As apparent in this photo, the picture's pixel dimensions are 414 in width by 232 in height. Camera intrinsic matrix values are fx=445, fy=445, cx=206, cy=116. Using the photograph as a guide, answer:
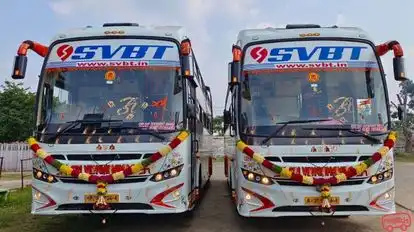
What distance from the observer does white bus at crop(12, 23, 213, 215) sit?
6719 mm

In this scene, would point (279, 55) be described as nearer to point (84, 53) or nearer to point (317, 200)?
point (317, 200)

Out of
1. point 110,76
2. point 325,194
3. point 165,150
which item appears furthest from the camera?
point 110,76

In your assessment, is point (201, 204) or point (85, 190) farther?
point (201, 204)

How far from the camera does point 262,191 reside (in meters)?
6.73

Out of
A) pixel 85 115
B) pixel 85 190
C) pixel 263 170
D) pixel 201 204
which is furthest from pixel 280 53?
pixel 201 204

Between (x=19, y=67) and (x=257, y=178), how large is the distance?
4.11 metres

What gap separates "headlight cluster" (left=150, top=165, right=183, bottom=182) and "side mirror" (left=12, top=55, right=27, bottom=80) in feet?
8.65

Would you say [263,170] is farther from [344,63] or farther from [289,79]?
[344,63]

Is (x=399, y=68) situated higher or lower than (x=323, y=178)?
higher

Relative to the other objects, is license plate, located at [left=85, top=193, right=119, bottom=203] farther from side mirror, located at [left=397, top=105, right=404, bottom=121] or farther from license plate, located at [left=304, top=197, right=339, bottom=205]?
side mirror, located at [left=397, top=105, right=404, bottom=121]

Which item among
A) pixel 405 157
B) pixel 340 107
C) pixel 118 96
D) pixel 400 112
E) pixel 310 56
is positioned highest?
Result: pixel 310 56

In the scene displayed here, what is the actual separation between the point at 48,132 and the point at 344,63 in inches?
191

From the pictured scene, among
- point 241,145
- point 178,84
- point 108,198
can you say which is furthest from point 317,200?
point 108,198

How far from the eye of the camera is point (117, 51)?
24.1 ft
